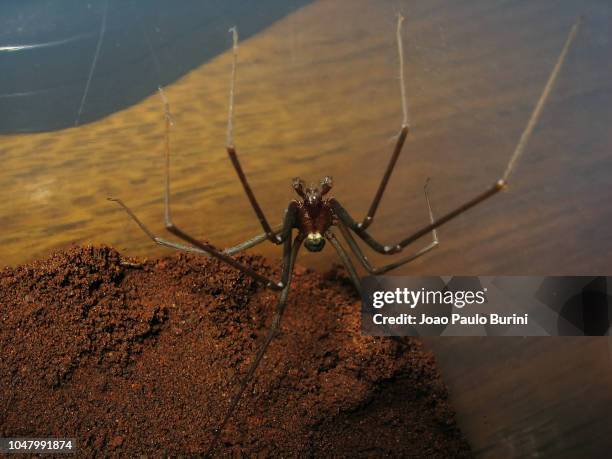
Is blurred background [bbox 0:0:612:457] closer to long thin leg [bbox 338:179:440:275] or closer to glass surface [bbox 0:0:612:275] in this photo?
glass surface [bbox 0:0:612:275]

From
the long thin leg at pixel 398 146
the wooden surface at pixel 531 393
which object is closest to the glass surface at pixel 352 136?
the long thin leg at pixel 398 146

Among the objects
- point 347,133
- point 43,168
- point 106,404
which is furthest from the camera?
point 347,133

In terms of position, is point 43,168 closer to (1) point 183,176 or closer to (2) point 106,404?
(1) point 183,176

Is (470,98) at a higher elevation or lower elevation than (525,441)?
higher

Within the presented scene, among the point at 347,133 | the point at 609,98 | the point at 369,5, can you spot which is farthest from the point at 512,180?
the point at 369,5

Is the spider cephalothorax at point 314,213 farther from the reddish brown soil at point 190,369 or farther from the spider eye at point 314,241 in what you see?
the reddish brown soil at point 190,369

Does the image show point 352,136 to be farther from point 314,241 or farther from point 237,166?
point 237,166

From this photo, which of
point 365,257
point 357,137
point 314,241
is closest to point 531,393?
point 365,257
